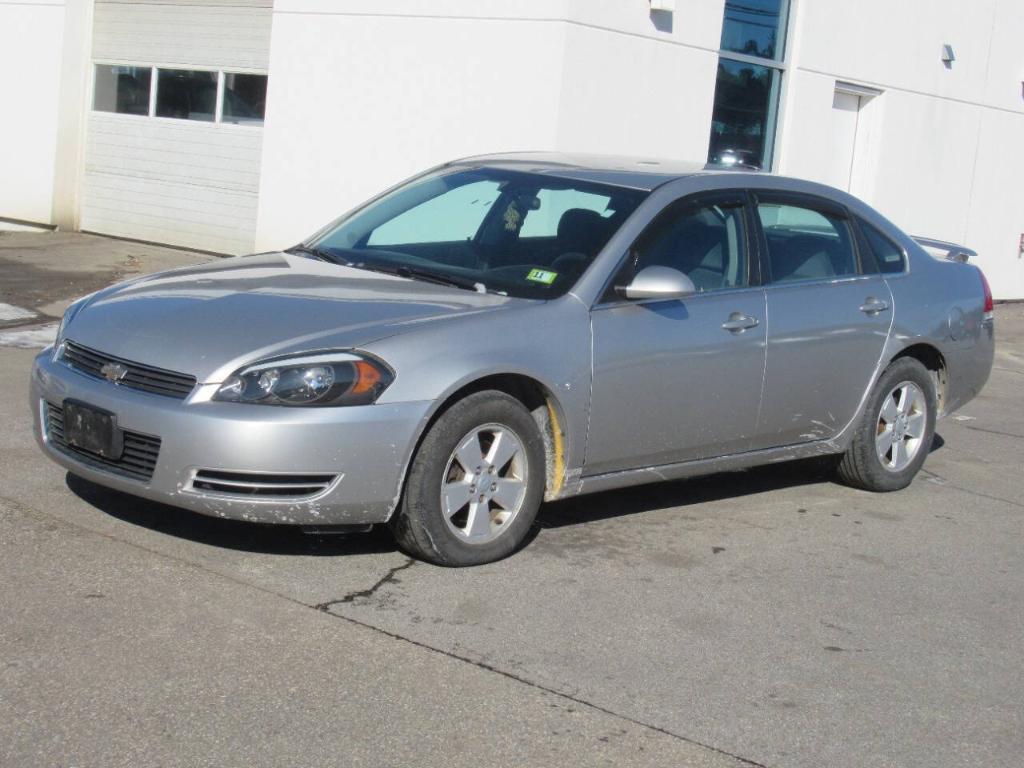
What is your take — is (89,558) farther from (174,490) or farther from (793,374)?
(793,374)

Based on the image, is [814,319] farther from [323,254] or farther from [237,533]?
[237,533]

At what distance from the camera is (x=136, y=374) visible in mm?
5242

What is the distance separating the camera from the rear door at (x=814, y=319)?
6.63m

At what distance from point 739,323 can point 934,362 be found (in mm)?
1762

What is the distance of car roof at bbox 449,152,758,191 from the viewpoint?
256 inches

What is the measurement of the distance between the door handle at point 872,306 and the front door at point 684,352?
0.78 metres

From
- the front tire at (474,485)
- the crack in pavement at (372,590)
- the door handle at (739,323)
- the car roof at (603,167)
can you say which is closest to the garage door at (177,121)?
the car roof at (603,167)

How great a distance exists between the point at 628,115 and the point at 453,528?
844cm

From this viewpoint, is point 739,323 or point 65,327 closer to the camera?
point 65,327

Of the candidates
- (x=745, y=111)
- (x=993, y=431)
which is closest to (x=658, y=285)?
(x=993, y=431)

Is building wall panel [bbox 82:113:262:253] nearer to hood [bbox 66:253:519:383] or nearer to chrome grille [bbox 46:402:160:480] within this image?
hood [bbox 66:253:519:383]

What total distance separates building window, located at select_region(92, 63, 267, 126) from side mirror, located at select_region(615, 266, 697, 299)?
33.1ft

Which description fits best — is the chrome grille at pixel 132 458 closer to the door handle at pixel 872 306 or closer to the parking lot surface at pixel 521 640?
the parking lot surface at pixel 521 640

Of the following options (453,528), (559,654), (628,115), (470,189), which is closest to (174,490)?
(453,528)
